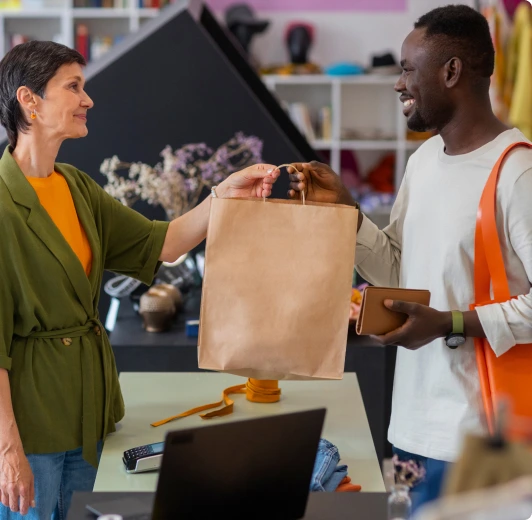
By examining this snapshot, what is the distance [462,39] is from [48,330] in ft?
3.42

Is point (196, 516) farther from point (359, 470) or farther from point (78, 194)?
point (78, 194)

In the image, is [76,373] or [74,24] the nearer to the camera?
[76,373]

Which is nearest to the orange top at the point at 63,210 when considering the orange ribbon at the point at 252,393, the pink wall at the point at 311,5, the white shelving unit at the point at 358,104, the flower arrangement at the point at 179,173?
the orange ribbon at the point at 252,393

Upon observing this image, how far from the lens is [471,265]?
1.72 m

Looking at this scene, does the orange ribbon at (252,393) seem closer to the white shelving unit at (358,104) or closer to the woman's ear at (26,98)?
the woman's ear at (26,98)

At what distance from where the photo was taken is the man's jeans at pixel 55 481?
1.81 meters

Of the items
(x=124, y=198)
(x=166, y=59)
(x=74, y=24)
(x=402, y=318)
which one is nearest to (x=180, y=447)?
(x=402, y=318)

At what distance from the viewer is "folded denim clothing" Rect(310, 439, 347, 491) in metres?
1.64

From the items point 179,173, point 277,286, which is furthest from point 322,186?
point 179,173

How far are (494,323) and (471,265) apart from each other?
0.45ft

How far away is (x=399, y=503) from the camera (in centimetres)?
135

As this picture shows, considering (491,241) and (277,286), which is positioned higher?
(491,241)

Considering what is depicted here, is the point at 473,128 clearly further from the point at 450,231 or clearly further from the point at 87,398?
the point at 87,398

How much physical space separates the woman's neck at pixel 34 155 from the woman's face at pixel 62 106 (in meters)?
0.03
